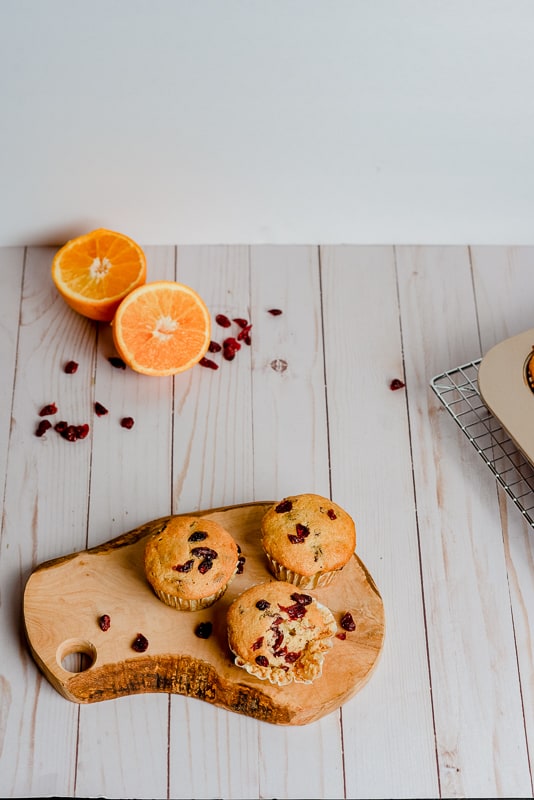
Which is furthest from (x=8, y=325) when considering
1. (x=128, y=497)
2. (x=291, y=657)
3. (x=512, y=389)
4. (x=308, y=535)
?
(x=512, y=389)

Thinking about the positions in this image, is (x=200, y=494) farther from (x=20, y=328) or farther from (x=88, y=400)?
(x=20, y=328)

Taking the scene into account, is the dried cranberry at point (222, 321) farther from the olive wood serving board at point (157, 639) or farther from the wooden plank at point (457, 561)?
the olive wood serving board at point (157, 639)

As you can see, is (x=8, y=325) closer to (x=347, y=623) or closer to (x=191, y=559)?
(x=191, y=559)

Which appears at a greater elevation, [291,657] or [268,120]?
[268,120]

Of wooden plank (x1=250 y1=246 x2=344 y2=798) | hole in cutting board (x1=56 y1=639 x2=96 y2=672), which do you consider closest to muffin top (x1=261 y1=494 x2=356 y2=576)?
wooden plank (x1=250 y1=246 x2=344 y2=798)

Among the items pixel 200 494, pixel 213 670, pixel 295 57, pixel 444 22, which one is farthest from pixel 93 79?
pixel 213 670
